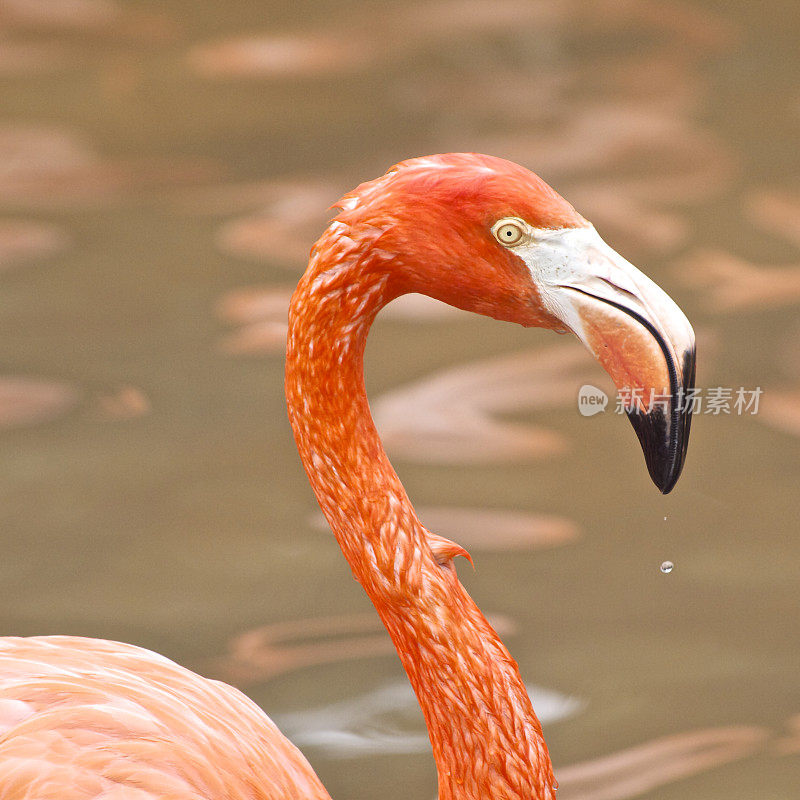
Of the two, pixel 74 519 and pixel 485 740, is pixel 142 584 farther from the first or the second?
pixel 485 740

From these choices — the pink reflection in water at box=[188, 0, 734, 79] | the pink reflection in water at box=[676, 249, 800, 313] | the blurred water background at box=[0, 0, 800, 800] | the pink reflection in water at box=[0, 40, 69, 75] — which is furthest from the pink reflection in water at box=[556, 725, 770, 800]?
the pink reflection in water at box=[0, 40, 69, 75]

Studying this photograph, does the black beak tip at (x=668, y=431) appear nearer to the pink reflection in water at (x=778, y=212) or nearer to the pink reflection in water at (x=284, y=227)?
the pink reflection in water at (x=284, y=227)

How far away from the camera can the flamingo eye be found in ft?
5.17

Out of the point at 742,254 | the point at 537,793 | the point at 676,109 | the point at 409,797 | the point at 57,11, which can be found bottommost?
the point at 409,797

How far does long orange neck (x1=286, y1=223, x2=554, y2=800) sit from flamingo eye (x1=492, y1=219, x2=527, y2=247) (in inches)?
6.7

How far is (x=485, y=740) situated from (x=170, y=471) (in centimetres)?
196

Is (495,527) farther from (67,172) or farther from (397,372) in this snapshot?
(67,172)

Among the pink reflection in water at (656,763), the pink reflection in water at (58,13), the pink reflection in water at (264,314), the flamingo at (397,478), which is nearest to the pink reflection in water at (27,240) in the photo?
the pink reflection in water at (264,314)

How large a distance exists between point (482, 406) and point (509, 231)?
7.00 ft

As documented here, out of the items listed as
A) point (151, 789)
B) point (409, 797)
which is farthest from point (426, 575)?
point (409, 797)

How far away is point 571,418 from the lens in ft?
12.2

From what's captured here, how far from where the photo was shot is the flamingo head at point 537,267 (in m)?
1.53

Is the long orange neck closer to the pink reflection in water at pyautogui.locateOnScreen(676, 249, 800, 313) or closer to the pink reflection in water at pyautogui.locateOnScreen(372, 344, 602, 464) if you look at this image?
the pink reflection in water at pyautogui.locateOnScreen(372, 344, 602, 464)

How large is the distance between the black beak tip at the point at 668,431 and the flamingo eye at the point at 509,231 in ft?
0.87
